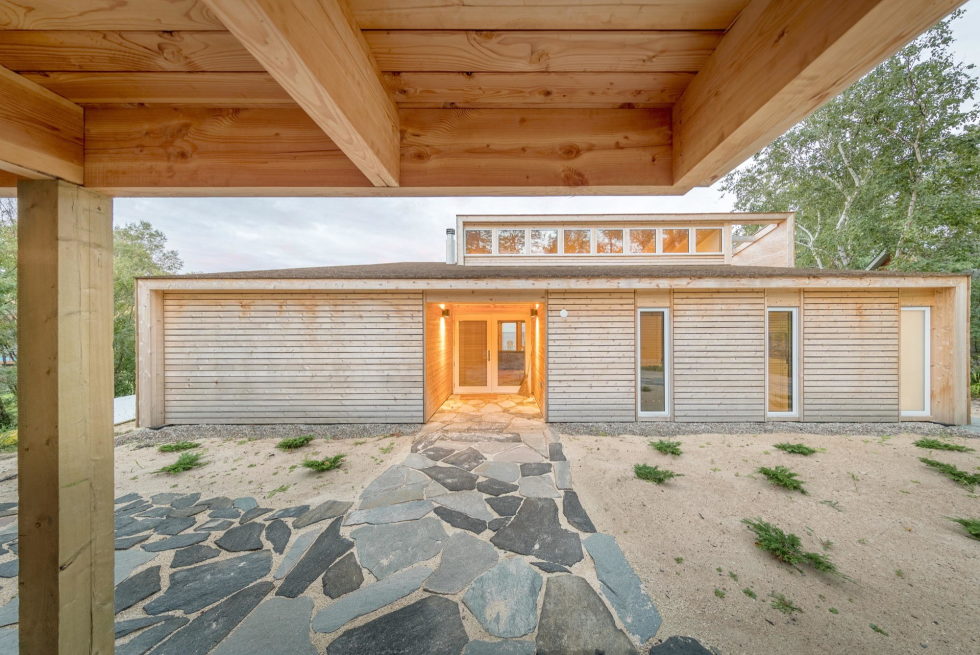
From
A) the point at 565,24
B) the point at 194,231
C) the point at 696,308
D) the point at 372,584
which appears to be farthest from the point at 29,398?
Answer: the point at 194,231

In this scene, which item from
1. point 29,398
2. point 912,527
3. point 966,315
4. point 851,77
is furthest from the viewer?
point 966,315

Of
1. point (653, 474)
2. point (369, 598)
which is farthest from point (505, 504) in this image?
point (653, 474)

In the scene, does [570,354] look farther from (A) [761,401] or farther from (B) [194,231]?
(B) [194,231]

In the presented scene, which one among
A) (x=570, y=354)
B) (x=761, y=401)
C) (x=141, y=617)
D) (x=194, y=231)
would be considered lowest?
(x=141, y=617)

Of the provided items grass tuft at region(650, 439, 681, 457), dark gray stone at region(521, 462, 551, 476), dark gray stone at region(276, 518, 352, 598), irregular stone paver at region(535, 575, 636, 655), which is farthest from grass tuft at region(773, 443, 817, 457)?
dark gray stone at region(276, 518, 352, 598)

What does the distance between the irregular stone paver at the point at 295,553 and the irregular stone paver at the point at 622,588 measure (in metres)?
2.34

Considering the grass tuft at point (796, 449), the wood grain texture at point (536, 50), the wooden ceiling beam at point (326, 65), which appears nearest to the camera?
the wooden ceiling beam at point (326, 65)

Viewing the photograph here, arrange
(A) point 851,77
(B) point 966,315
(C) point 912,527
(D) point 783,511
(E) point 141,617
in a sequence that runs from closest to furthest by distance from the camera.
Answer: (A) point 851,77, (E) point 141,617, (C) point 912,527, (D) point 783,511, (B) point 966,315

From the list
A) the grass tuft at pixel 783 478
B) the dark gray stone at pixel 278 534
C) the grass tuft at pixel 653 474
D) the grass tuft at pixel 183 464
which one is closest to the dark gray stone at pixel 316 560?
the dark gray stone at pixel 278 534

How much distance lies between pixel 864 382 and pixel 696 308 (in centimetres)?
326

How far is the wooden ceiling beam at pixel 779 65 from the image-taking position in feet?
2.29

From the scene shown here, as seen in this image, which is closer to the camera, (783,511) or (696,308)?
(783,511)

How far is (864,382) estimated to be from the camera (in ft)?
19.6

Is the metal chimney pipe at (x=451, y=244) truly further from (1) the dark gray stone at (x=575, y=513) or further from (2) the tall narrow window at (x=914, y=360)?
(2) the tall narrow window at (x=914, y=360)
